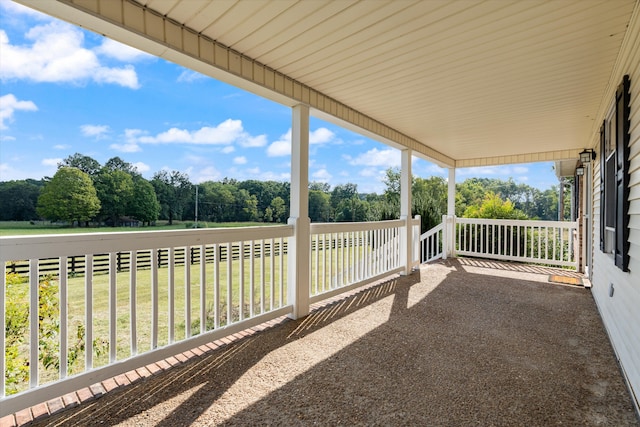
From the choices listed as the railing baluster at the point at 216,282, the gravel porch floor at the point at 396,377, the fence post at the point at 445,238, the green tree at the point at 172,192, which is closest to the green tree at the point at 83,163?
Result: the green tree at the point at 172,192

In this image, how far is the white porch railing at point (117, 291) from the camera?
5.95 ft

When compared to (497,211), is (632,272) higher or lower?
lower

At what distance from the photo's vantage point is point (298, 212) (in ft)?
11.0

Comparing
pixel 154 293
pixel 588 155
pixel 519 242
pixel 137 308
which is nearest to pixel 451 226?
pixel 519 242

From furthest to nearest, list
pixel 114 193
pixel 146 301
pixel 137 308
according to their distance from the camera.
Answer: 1. pixel 146 301
2. pixel 137 308
3. pixel 114 193

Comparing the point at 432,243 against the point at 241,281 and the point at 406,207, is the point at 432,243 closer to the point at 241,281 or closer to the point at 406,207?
the point at 406,207

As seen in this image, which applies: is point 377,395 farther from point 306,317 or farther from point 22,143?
point 22,143

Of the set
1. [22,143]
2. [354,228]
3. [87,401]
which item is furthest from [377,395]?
[22,143]

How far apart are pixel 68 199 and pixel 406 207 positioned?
4701 mm

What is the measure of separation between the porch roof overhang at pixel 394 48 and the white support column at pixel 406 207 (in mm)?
1380

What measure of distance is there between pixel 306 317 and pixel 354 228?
1516 millimetres

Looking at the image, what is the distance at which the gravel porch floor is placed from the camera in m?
1.81

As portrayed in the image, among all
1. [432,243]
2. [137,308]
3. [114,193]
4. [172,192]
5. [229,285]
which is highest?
[172,192]

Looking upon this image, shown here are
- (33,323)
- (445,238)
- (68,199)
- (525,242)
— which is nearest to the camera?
(33,323)
